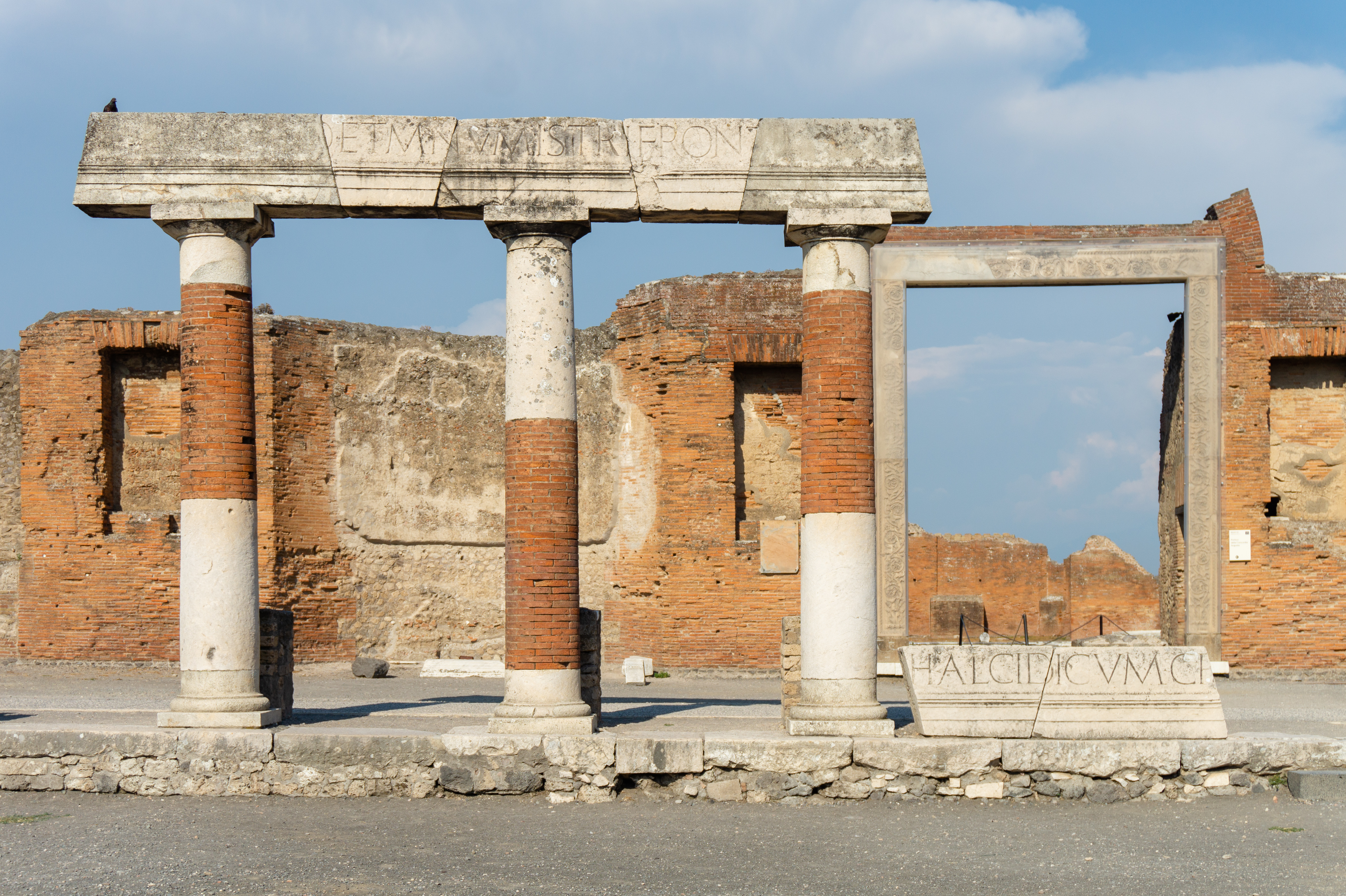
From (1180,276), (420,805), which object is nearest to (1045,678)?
(420,805)

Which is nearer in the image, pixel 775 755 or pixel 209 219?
pixel 775 755

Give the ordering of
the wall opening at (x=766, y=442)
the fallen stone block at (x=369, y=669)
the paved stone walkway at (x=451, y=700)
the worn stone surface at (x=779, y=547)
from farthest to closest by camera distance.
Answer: the wall opening at (x=766, y=442)
the worn stone surface at (x=779, y=547)
the fallen stone block at (x=369, y=669)
the paved stone walkway at (x=451, y=700)

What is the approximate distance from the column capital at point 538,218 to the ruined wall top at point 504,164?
27mm

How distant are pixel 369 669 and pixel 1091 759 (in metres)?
9.28

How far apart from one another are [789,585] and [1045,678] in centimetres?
689

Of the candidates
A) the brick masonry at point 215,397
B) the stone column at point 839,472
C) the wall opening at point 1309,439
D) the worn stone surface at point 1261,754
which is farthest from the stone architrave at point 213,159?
the wall opening at point 1309,439

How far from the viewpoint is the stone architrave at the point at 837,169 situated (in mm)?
7961

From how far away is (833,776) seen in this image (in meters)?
7.36

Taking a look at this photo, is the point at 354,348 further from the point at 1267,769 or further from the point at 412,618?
the point at 1267,769

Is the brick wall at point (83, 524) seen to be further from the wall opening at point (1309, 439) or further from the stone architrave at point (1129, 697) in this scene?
the wall opening at point (1309, 439)

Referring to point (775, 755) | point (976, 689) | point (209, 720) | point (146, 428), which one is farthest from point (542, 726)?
point (146, 428)

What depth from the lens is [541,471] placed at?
7891 mm

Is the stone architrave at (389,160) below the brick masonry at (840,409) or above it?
above

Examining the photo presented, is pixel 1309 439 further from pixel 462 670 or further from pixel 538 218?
pixel 538 218
